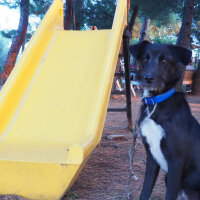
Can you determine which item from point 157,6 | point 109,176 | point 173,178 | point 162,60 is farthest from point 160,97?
point 157,6

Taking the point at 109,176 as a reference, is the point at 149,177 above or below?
above

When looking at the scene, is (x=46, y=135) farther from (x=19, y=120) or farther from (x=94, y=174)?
(x=94, y=174)

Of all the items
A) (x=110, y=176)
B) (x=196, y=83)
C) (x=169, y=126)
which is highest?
(x=169, y=126)

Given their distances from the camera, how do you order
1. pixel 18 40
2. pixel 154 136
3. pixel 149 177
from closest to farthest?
1. pixel 154 136
2. pixel 149 177
3. pixel 18 40

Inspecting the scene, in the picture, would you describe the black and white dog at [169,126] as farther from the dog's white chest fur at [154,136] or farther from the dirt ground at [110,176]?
the dirt ground at [110,176]

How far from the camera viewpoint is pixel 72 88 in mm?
3674

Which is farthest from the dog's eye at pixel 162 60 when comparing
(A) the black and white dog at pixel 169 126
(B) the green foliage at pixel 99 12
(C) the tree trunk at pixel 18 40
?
(C) the tree trunk at pixel 18 40

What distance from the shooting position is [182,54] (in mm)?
2391

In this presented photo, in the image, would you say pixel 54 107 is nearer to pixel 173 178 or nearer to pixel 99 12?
pixel 173 178

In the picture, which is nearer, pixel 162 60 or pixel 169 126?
pixel 169 126

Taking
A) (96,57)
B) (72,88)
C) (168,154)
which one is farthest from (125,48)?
(168,154)

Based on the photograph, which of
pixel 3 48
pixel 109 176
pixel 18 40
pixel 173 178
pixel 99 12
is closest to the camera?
pixel 173 178

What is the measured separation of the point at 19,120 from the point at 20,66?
0.85 metres

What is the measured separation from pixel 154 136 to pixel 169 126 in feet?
0.49
